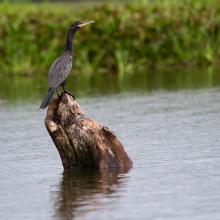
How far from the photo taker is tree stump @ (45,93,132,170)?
560 inches

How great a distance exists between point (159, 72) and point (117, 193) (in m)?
15.0

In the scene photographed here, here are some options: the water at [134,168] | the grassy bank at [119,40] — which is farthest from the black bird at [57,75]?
the grassy bank at [119,40]

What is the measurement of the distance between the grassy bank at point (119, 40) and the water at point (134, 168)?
582cm

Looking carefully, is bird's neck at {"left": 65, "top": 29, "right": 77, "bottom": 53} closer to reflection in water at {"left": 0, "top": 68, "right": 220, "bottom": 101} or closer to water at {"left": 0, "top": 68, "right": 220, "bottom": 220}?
water at {"left": 0, "top": 68, "right": 220, "bottom": 220}

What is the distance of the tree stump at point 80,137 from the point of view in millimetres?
14227

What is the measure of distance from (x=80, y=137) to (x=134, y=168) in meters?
0.96

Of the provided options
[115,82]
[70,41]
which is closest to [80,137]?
[70,41]

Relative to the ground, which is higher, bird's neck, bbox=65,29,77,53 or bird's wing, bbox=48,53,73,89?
bird's neck, bbox=65,29,77,53

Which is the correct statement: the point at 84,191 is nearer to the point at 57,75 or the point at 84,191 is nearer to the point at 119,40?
the point at 57,75

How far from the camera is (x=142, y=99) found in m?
22.7

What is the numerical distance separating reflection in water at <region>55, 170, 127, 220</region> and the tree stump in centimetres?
18

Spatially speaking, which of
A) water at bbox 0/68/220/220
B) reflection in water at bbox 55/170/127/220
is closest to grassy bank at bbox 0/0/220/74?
water at bbox 0/68/220/220

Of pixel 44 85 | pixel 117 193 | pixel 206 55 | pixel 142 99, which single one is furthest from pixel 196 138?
pixel 206 55

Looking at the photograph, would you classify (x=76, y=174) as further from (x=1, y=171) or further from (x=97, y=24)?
(x=97, y=24)
